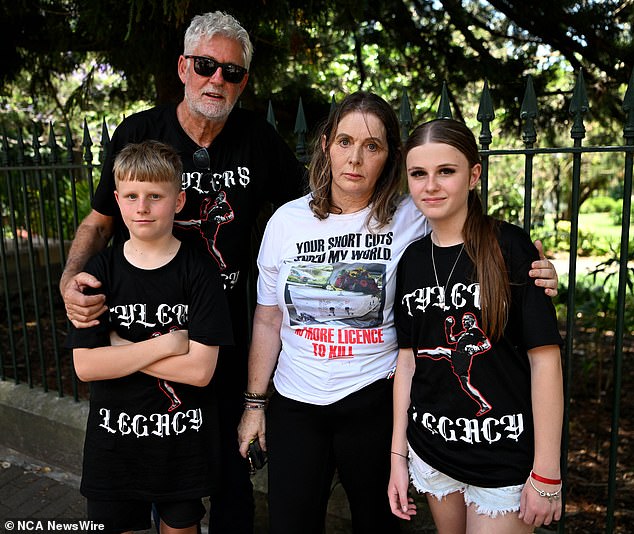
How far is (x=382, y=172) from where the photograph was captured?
2.26 meters

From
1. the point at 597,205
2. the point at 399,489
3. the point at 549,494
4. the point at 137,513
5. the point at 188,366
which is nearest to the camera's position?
the point at 549,494

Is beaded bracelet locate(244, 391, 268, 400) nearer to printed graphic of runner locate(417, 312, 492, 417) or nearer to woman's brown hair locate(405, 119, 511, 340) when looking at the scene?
printed graphic of runner locate(417, 312, 492, 417)

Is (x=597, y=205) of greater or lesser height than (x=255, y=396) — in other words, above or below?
below

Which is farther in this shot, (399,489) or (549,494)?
(399,489)

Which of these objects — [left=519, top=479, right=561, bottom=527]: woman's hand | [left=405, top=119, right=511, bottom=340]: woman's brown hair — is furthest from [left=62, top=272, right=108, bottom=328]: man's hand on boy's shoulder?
[left=519, top=479, right=561, bottom=527]: woman's hand

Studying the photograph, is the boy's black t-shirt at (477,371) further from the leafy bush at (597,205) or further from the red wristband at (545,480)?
the leafy bush at (597,205)

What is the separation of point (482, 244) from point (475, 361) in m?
0.36

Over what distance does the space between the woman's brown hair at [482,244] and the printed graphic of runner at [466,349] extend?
36 mm

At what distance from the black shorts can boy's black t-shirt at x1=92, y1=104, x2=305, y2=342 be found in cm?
82

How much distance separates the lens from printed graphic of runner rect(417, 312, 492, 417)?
190 centimetres

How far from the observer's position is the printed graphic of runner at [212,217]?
2.48 meters

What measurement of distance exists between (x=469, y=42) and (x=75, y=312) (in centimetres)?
457

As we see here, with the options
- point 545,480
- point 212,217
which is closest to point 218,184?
point 212,217

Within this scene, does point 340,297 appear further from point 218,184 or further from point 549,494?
point 549,494
